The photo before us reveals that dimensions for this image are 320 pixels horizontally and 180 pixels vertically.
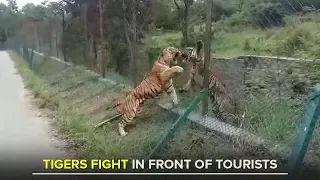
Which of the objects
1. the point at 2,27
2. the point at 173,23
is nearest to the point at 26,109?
the point at 2,27

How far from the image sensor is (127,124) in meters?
2.83

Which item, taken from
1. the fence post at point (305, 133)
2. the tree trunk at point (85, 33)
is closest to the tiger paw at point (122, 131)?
the tree trunk at point (85, 33)

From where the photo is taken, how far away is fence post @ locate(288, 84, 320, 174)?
8.46ft

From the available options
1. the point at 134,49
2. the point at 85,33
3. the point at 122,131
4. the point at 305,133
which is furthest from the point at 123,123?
the point at 305,133

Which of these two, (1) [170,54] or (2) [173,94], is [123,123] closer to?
(2) [173,94]

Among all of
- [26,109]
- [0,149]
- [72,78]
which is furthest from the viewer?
[72,78]

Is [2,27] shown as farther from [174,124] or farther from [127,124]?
[174,124]

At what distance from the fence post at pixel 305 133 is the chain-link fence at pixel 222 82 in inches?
2.9

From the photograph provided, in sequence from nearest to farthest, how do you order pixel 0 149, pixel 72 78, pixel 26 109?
pixel 0 149 < pixel 26 109 < pixel 72 78

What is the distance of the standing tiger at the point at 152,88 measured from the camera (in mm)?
2758

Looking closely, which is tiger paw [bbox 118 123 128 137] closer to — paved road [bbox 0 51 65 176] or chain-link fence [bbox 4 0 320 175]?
chain-link fence [bbox 4 0 320 175]

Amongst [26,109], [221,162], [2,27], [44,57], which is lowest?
[221,162]

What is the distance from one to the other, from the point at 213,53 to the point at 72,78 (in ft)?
2.75

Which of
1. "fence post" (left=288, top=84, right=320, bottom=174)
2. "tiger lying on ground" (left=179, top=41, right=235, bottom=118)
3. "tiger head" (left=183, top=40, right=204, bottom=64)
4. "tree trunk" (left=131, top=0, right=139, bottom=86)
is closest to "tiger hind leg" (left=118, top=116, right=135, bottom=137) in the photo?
"tree trunk" (left=131, top=0, right=139, bottom=86)
